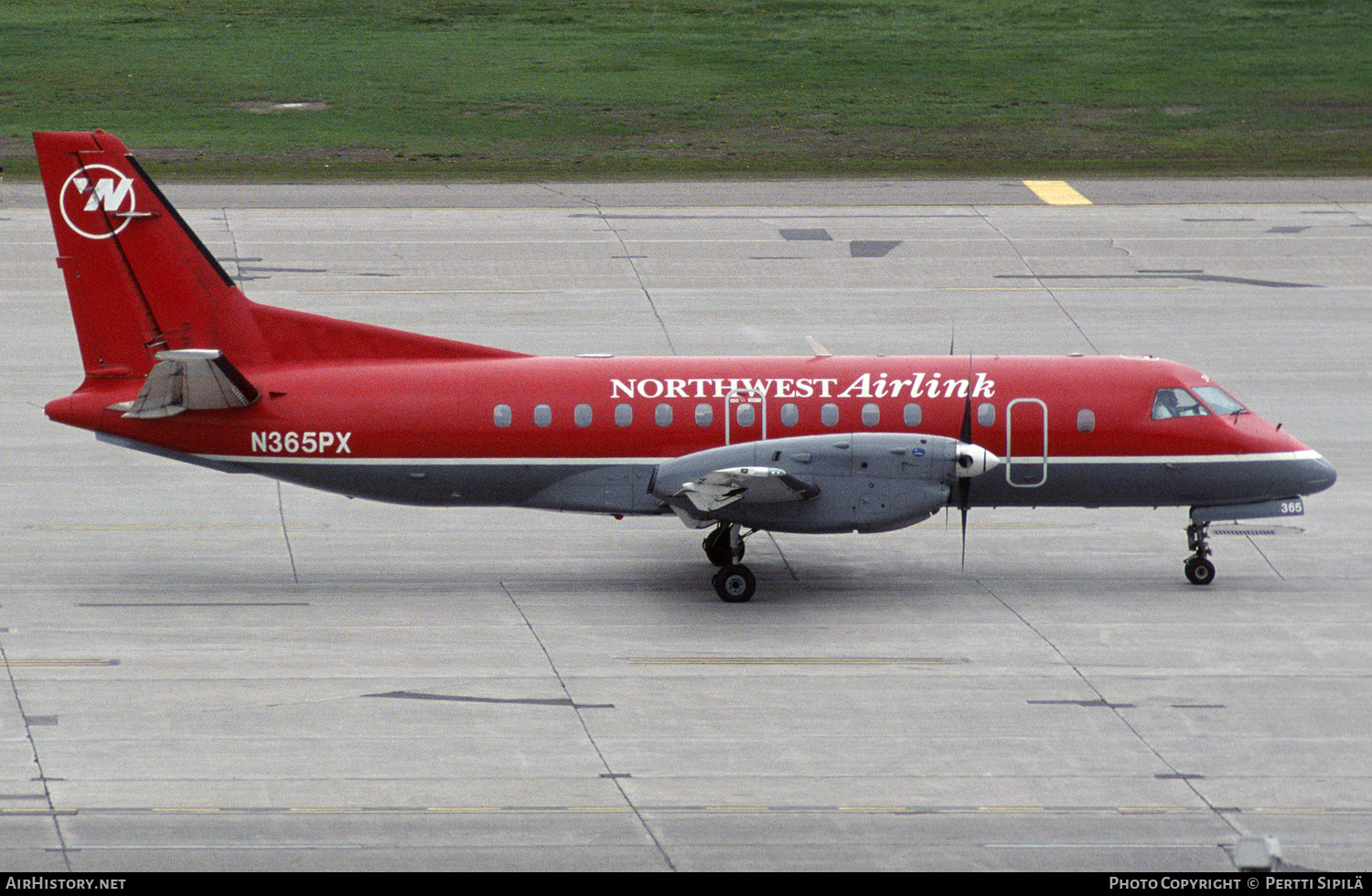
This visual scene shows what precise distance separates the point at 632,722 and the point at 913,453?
6.17 m

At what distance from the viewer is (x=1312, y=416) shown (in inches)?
1362

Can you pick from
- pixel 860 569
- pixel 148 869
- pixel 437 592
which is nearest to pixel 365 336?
pixel 437 592

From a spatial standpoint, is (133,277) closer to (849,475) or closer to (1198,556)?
(849,475)

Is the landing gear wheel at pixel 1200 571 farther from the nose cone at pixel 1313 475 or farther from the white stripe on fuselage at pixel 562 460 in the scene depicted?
the nose cone at pixel 1313 475

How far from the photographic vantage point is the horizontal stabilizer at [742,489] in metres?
23.5

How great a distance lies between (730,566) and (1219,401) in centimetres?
789

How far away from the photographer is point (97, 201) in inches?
996

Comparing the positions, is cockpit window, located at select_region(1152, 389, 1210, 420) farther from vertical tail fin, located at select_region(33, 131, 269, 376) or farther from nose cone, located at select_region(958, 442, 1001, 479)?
vertical tail fin, located at select_region(33, 131, 269, 376)

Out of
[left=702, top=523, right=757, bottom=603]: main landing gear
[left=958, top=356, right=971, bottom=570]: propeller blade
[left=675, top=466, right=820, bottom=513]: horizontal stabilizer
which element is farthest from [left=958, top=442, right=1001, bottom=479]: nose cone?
[left=702, top=523, right=757, bottom=603]: main landing gear

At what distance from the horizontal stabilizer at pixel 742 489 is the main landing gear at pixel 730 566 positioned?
777mm

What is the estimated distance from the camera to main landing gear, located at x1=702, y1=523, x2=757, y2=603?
80.4ft

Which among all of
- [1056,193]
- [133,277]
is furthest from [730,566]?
[1056,193]

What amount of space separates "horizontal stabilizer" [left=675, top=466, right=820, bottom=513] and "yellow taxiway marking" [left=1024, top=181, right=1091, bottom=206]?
31.4 meters

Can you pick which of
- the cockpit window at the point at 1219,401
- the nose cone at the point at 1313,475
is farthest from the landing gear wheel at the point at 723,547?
the nose cone at the point at 1313,475
